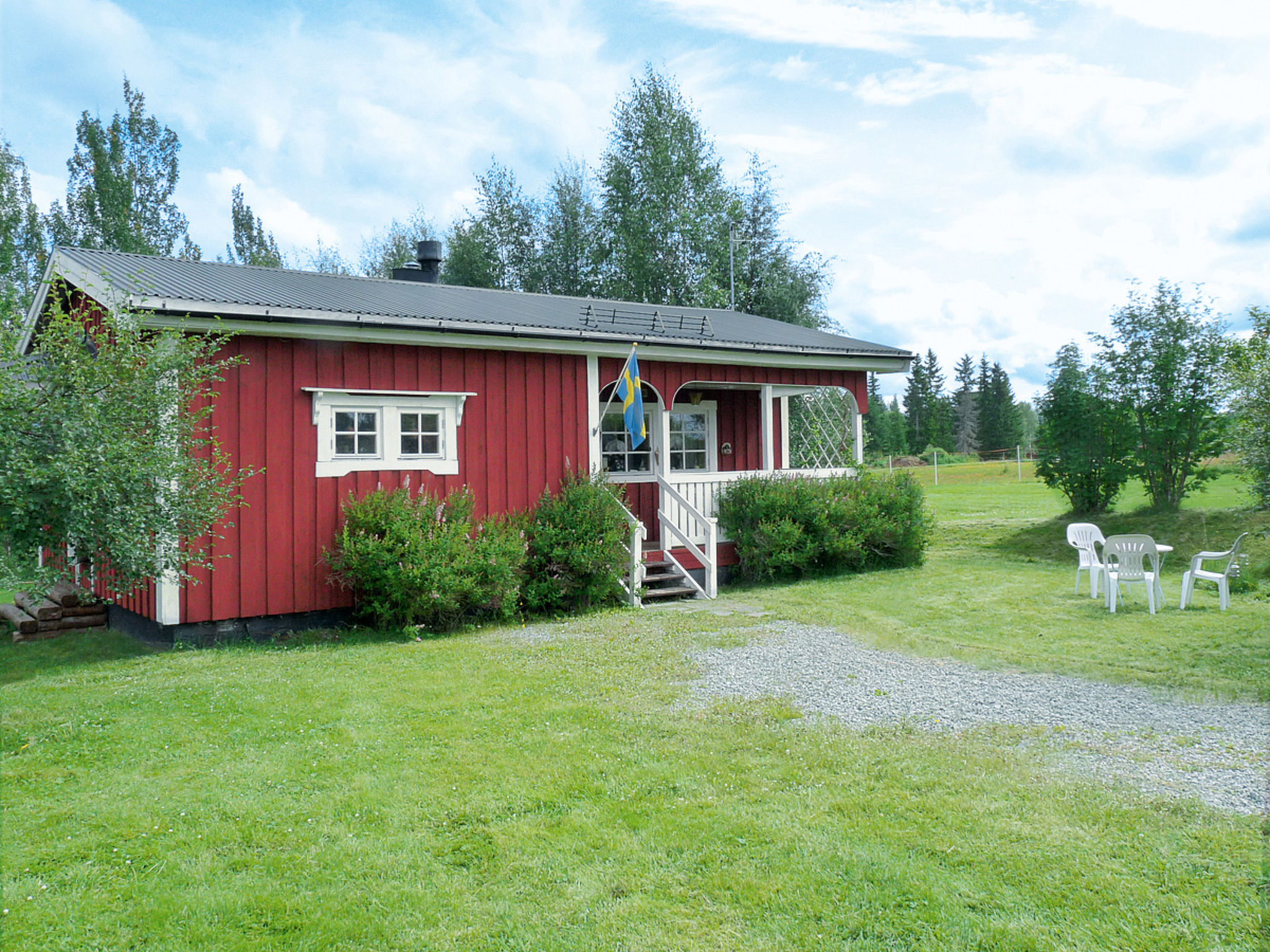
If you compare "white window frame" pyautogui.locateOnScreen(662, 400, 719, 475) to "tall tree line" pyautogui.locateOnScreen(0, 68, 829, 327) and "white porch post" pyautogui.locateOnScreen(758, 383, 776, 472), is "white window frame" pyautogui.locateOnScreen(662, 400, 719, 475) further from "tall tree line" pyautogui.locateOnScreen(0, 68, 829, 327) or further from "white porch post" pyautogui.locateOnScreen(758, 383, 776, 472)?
"tall tree line" pyautogui.locateOnScreen(0, 68, 829, 327)

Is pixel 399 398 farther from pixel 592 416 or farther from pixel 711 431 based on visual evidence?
pixel 711 431

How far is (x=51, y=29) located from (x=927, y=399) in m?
64.9

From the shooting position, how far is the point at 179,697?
578 centimetres

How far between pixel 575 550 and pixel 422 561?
5.69 ft

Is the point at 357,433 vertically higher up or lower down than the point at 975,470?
higher up

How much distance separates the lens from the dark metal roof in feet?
25.5

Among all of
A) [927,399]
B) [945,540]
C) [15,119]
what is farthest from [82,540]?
[927,399]

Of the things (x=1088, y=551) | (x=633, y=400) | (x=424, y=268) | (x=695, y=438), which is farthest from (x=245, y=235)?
(x=1088, y=551)

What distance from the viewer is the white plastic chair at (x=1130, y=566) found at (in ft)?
28.8

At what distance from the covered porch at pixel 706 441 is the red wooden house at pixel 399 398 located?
0.04 m

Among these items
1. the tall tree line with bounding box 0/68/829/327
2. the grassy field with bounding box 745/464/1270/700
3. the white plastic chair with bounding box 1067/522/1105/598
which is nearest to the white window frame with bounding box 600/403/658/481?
the grassy field with bounding box 745/464/1270/700

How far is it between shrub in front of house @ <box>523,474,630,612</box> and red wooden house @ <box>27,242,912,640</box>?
0.41 meters

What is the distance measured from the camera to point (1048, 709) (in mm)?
5238

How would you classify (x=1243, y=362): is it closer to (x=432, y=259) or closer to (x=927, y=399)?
(x=432, y=259)
